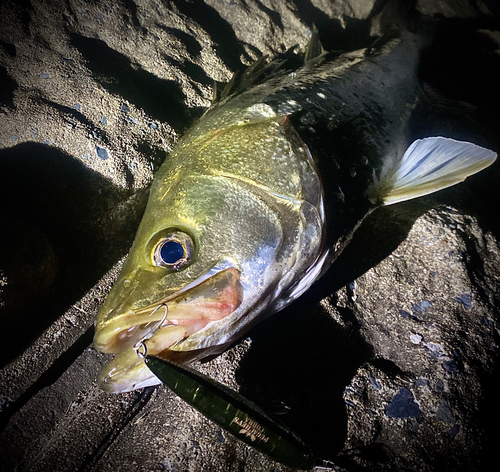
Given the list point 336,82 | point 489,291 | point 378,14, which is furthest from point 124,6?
point 489,291

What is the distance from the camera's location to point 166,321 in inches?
50.2

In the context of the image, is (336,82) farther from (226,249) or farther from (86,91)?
(86,91)

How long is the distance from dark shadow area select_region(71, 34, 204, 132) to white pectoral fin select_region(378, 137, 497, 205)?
65.3 inches

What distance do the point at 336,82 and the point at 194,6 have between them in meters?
1.83

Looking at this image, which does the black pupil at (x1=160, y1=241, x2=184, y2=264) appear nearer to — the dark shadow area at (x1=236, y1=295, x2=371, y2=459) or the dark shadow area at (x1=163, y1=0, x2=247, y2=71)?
the dark shadow area at (x1=236, y1=295, x2=371, y2=459)

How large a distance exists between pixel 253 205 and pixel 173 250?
451 mm

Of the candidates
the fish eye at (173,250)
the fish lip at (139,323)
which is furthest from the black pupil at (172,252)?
the fish lip at (139,323)

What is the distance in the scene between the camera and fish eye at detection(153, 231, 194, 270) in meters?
1.36

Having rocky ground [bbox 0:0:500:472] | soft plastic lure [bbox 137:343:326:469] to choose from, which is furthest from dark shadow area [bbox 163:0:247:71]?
soft plastic lure [bbox 137:343:326:469]

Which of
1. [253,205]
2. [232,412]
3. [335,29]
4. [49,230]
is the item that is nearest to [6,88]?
[49,230]

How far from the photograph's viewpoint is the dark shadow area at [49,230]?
6.17 ft

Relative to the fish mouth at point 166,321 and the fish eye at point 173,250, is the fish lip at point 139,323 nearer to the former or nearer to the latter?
the fish mouth at point 166,321

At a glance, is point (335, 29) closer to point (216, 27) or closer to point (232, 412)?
point (216, 27)

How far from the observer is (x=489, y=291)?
1928 mm
